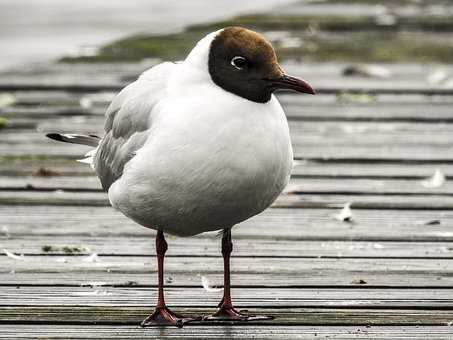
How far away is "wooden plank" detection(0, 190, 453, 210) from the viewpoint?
6.38 meters

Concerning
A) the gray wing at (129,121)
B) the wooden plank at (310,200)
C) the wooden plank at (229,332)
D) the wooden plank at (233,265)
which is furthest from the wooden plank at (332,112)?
the wooden plank at (229,332)

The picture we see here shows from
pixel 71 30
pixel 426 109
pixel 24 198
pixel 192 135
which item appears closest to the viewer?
pixel 192 135

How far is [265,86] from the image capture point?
176 inches

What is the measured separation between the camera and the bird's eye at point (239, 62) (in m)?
4.49

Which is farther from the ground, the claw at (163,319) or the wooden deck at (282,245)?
the claw at (163,319)

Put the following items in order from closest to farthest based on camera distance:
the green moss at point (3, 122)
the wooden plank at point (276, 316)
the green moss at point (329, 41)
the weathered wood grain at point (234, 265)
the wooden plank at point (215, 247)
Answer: the wooden plank at point (276, 316), the weathered wood grain at point (234, 265), the wooden plank at point (215, 247), the green moss at point (3, 122), the green moss at point (329, 41)

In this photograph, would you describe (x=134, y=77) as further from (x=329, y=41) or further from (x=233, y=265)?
(x=233, y=265)

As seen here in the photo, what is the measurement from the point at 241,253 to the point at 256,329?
1.03 m

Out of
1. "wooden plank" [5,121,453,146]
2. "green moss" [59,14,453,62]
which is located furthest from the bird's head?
"green moss" [59,14,453,62]

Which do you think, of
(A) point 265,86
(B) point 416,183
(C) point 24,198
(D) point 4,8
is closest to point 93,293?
(A) point 265,86

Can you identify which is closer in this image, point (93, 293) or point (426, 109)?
point (93, 293)

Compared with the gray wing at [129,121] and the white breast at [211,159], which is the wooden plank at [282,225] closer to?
→ the gray wing at [129,121]

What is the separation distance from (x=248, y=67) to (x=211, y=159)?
13.8 inches

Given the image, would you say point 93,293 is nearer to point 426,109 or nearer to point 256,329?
point 256,329
